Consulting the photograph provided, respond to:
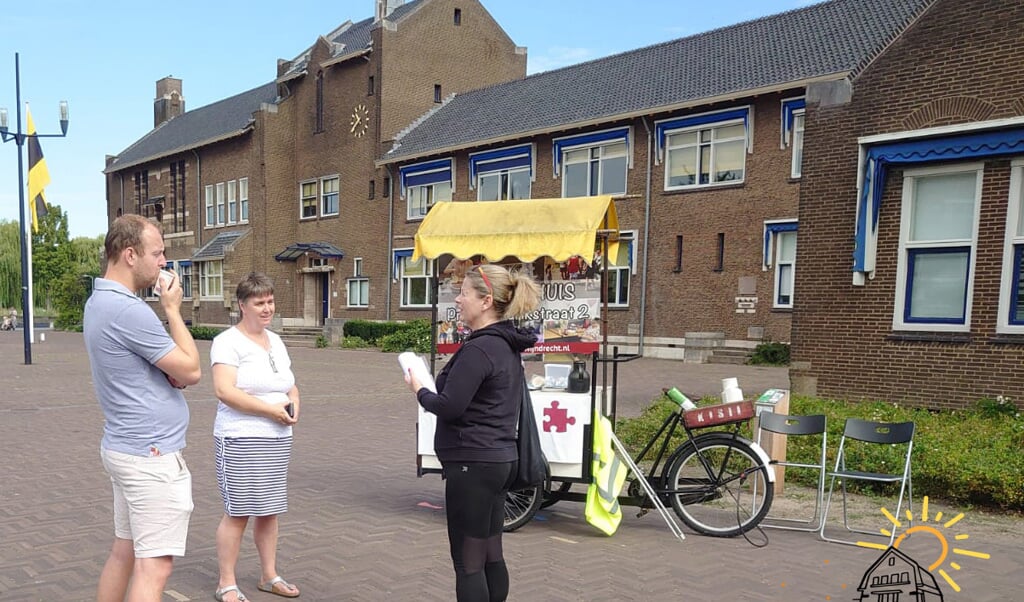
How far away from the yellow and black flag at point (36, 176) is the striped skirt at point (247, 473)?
63.4ft

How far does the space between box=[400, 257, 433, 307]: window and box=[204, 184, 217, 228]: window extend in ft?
49.0

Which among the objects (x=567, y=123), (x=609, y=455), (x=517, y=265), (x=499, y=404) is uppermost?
(x=567, y=123)

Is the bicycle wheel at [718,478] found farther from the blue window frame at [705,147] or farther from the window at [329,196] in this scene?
the window at [329,196]

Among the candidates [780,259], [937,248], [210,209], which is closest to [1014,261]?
[937,248]

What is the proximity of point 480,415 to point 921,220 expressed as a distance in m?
8.25

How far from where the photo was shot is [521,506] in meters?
5.47

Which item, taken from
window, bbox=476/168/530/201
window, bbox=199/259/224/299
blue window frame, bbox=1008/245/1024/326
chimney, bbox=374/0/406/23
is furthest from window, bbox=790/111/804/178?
window, bbox=199/259/224/299

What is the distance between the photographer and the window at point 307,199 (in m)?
35.1

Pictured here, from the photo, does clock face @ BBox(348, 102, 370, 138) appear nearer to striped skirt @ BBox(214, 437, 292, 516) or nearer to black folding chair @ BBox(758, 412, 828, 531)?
black folding chair @ BBox(758, 412, 828, 531)

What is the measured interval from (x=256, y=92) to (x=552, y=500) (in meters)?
41.7

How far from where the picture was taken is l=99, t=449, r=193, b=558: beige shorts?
2910 millimetres

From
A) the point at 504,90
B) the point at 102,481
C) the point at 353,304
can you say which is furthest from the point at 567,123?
the point at 102,481

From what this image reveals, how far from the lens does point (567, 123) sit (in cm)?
2438

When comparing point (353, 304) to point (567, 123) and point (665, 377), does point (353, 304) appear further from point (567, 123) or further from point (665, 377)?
point (665, 377)
